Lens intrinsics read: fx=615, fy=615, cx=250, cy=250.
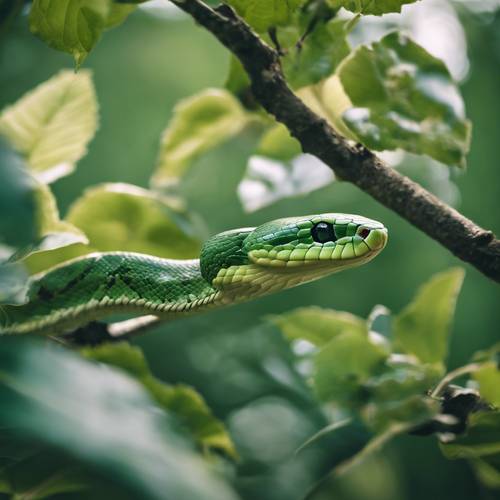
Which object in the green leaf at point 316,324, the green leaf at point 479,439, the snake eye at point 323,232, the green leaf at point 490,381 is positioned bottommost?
the green leaf at point 316,324

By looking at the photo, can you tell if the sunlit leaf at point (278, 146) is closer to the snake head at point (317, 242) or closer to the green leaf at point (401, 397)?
the snake head at point (317, 242)

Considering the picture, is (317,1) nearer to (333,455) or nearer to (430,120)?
(430,120)

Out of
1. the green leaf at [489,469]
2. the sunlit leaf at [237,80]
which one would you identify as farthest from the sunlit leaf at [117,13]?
the green leaf at [489,469]

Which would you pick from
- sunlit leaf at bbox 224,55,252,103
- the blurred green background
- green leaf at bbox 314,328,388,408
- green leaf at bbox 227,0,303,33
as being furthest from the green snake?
the blurred green background

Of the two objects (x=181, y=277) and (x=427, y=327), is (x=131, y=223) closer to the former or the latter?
(x=181, y=277)

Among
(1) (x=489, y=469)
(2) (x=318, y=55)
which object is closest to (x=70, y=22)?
(2) (x=318, y=55)

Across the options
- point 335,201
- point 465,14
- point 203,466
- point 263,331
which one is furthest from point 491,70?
point 203,466
